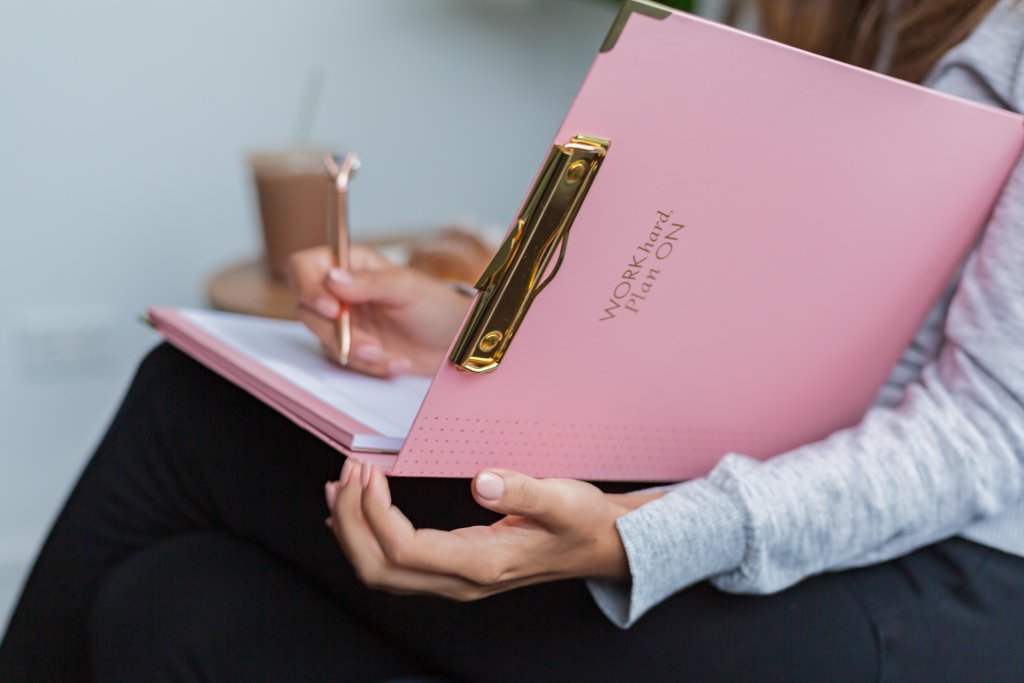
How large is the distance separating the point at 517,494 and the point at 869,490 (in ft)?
0.71

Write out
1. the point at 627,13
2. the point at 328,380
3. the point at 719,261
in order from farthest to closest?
the point at 328,380, the point at 719,261, the point at 627,13

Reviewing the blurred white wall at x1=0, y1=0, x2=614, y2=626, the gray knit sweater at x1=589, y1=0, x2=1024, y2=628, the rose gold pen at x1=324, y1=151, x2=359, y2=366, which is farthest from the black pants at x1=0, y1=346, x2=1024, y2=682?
the blurred white wall at x1=0, y1=0, x2=614, y2=626

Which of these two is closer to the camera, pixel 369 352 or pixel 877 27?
pixel 369 352

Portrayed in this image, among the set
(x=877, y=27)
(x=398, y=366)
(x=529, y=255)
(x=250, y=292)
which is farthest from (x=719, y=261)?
(x=250, y=292)

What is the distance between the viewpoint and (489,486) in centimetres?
46

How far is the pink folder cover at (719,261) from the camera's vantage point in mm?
445

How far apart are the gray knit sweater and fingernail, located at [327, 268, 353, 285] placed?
28 cm

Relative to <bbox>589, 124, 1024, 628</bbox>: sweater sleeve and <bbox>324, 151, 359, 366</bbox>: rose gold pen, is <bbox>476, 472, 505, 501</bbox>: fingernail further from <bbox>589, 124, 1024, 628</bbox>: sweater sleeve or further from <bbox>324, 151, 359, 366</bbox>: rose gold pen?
<bbox>324, 151, 359, 366</bbox>: rose gold pen

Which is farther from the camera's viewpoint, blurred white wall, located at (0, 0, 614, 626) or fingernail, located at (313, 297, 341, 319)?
blurred white wall, located at (0, 0, 614, 626)

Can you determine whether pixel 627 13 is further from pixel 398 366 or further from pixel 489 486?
pixel 398 366

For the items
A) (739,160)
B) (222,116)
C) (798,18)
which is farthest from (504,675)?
(222,116)

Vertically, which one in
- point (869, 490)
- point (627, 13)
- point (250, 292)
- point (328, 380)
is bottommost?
point (250, 292)

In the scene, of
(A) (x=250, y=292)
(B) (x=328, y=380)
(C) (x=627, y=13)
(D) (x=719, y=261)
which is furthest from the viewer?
(A) (x=250, y=292)

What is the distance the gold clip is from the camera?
0.42 m
